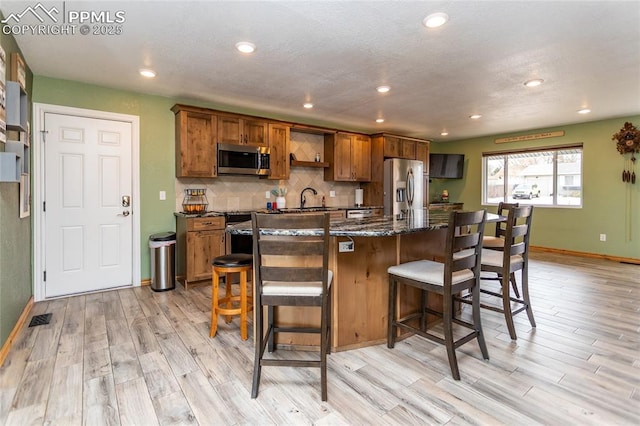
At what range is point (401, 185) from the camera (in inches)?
238

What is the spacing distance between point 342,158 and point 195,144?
2573 mm

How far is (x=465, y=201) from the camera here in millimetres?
7746

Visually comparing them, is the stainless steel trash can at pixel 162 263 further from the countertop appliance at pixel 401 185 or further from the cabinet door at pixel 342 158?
the countertop appliance at pixel 401 185

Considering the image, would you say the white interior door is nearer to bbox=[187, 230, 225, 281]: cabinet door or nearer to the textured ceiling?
the textured ceiling

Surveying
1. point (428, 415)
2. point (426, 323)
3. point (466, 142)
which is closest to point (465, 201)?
point (466, 142)

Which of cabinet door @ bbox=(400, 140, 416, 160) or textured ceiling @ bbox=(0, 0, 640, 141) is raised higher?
textured ceiling @ bbox=(0, 0, 640, 141)

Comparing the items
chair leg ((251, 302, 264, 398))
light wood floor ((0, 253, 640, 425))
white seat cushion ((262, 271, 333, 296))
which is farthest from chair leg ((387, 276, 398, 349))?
chair leg ((251, 302, 264, 398))

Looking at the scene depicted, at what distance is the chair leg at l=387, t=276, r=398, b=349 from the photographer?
2326 mm

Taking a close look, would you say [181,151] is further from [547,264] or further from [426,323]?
[547,264]

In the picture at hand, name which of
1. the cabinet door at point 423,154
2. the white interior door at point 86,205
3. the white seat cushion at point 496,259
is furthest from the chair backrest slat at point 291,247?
the cabinet door at point 423,154

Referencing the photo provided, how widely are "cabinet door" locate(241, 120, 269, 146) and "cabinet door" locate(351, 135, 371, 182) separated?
1.82 meters

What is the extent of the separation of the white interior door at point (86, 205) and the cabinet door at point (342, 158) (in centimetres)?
315

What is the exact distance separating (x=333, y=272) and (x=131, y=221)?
3028mm

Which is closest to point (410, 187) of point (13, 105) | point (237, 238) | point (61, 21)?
point (237, 238)
